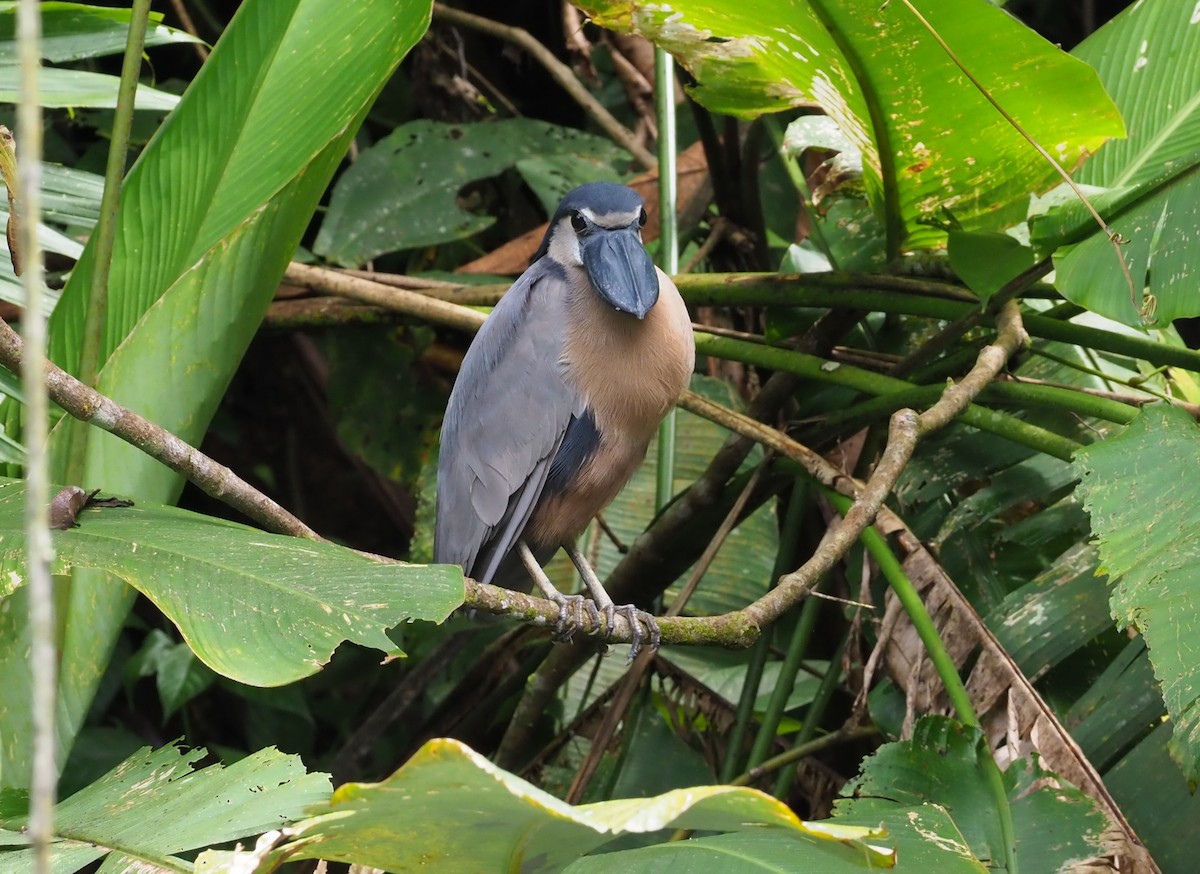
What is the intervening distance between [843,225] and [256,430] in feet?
8.60

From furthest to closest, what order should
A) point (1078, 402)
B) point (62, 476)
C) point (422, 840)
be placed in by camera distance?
point (1078, 402), point (62, 476), point (422, 840)

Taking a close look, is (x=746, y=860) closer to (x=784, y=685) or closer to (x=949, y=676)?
(x=949, y=676)

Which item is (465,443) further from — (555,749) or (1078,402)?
(1078,402)

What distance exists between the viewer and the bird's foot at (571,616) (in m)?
1.81

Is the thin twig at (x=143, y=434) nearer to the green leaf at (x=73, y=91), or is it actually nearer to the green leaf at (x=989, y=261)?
the green leaf at (x=73, y=91)

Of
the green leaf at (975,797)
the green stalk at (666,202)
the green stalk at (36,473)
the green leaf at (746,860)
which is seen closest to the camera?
the green stalk at (36,473)

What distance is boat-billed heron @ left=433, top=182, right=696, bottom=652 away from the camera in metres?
2.13

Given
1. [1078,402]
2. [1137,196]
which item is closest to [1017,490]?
[1078,402]

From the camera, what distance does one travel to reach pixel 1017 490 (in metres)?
2.12

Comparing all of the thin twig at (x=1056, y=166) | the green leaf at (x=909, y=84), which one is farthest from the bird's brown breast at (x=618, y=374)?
the thin twig at (x=1056, y=166)

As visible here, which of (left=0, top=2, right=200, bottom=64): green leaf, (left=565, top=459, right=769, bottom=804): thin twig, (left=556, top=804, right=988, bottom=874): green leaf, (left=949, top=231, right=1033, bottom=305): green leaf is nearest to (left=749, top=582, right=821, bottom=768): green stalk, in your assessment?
(left=565, top=459, right=769, bottom=804): thin twig

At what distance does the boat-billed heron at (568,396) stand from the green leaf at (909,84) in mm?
356

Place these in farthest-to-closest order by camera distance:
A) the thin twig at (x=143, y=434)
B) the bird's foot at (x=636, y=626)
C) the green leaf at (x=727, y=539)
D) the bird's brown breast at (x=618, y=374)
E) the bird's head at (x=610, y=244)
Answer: the green leaf at (x=727, y=539)
the bird's brown breast at (x=618, y=374)
the bird's head at (x=610, y=244)
the bird's foot at (x=636, y=626)
the thin twig at (x=143, y=434)

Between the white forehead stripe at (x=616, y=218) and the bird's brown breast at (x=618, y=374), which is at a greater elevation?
the white forehead stripe at (x=616, y=218)
